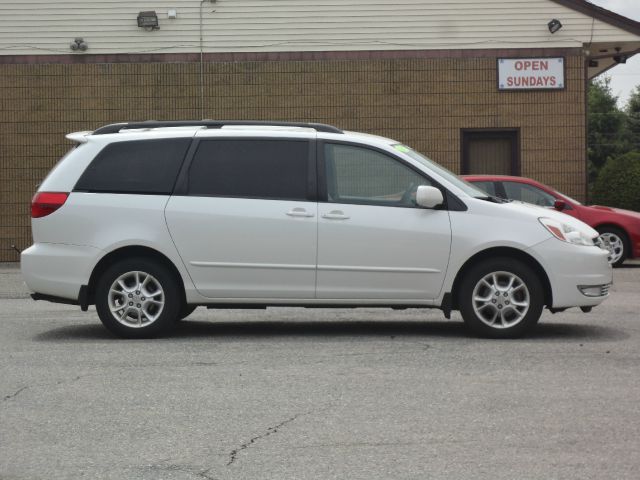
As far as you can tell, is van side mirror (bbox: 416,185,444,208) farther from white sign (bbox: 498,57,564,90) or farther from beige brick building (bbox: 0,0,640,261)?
white sign (bbox: 498,57,564,90)

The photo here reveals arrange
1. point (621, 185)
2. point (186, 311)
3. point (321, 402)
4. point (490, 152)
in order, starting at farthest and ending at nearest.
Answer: point (490, 152), point (621, 185), point (186, 311), point (321, 402)

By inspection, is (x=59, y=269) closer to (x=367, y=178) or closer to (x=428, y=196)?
(x=367, y=178)

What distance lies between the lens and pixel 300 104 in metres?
23.7

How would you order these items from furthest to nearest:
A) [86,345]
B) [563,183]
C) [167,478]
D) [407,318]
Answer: [563,183], [407,318], [86,345], [167,478]

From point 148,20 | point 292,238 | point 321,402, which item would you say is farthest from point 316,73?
point 321,402

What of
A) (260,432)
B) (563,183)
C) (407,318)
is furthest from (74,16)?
(260,432)

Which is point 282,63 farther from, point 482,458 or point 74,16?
point 482,458

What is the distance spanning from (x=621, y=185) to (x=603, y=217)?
369 centimetres

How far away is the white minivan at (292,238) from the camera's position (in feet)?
32.8

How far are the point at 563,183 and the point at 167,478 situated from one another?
62.1 ft

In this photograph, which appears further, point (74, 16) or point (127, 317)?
point (74, 16)

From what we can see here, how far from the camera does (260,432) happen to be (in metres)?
6.44

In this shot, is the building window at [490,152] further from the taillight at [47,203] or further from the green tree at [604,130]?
the green tree at [604,130]

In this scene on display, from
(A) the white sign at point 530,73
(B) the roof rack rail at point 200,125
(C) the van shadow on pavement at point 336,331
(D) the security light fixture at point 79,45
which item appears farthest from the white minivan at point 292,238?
(D) the security light fixture at point 79,45
